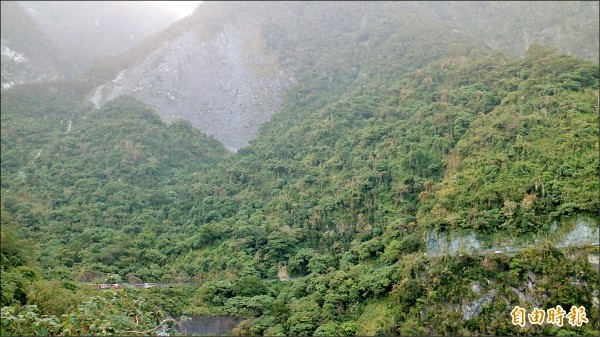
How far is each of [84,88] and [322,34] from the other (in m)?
25.8

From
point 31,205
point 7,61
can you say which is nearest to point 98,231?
point 31,205

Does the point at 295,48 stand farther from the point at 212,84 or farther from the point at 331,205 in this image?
the point at 331,205

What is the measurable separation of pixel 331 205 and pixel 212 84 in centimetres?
2845

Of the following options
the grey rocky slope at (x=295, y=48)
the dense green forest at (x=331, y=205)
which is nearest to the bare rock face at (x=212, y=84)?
the grey rocky slope at (x=295, y=48)

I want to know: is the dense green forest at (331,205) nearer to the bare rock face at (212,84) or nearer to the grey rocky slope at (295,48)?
the grey rocky slope at (295,48)

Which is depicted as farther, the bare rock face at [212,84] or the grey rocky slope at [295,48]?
the bare rock face at [212,84]

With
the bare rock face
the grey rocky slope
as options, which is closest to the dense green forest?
the grey rocky slope

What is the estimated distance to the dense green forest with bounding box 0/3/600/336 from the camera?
64.7 ft

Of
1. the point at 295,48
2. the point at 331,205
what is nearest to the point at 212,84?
the point at 295,48

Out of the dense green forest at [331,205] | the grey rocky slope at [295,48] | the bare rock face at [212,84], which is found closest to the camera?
the dense green forest at [331,205]

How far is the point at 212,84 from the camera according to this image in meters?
53.8

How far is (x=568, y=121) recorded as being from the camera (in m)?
24.6

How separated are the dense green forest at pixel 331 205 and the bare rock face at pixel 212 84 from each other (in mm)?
3023

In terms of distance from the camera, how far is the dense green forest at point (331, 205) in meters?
19.7
